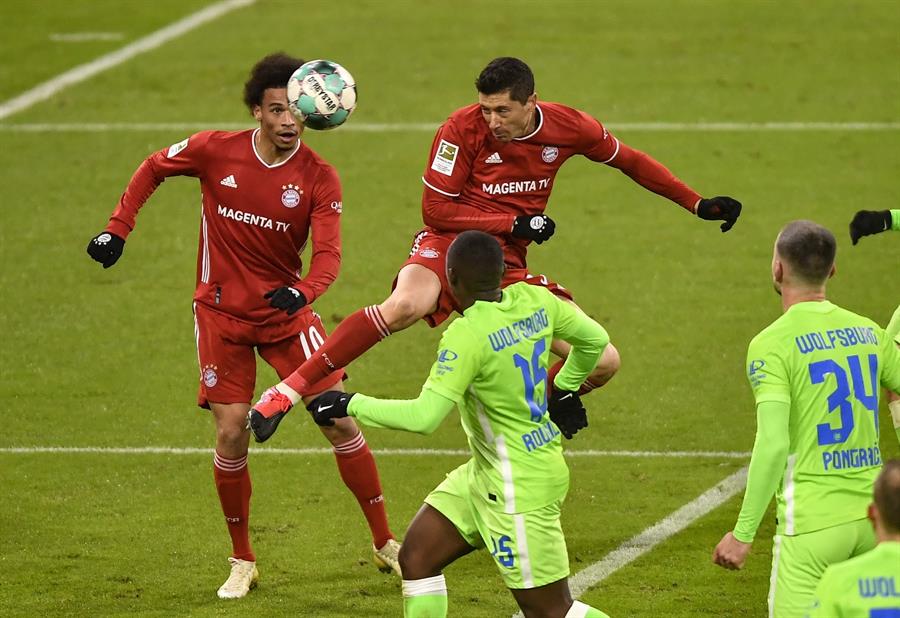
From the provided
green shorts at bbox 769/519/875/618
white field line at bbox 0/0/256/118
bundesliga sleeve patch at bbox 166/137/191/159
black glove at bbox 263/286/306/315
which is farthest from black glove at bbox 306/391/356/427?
white field line at bbox 0/0/256/118

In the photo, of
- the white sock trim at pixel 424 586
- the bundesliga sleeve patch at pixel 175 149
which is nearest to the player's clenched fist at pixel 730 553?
the white sock trim at pixel 424 586

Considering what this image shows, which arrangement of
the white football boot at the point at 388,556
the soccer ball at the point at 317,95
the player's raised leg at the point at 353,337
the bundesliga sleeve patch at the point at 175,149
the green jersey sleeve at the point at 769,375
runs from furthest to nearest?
the white football boot at the point at 388,556 → the bundesliga sleeve patch at the point at 175,149 → the soccer ball at the point at 317,95 → the player's raised leg at the point at 353,337 → the green jersey sleeve at the point at 769,375

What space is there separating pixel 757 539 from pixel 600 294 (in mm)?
5795

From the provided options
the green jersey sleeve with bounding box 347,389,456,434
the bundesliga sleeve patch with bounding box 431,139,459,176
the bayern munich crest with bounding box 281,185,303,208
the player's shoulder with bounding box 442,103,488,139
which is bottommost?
the green jersey sleeve with bounding box 347,389,456,434

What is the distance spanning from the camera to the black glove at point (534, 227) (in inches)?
338

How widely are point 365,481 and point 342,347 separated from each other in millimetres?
883

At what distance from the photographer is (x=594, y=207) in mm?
17375

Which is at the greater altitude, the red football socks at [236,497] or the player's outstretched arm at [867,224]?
the player's outstretched arm at [867,224]

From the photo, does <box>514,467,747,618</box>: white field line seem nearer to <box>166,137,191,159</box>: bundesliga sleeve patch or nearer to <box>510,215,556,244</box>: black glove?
Result: <box>510,215,556,244</box>: black glove

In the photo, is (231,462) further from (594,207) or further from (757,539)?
(594,207)

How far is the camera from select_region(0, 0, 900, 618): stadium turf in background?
906 cm

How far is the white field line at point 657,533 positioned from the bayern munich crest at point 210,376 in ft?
6.54

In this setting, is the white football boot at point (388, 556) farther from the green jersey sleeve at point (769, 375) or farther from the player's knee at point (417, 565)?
the green jersey sleeve at point (769, 375)

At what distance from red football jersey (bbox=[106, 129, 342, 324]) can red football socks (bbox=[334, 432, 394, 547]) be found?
823 mm
